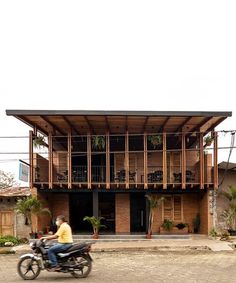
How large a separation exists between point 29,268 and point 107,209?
17.4 metres

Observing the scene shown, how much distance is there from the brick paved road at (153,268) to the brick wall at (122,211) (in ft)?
28.6

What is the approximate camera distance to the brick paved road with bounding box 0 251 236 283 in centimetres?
1267

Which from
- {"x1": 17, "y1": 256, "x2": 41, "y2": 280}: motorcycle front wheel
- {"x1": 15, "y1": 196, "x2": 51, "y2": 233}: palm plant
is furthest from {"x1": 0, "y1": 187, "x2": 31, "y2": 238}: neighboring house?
{"x1": 17, "y1": 256, "x2": 41, "y2": 280}: motorcycle front wheel

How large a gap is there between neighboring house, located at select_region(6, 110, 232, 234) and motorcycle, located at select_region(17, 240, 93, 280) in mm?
12124

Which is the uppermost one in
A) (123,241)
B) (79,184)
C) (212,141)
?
(212,141)

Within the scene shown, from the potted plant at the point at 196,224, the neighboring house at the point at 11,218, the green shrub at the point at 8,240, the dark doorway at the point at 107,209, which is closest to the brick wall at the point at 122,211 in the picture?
the dark doorway at the point at 107,209

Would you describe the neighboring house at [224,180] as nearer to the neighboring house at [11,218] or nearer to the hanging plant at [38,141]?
the hanging plant at [38,141]

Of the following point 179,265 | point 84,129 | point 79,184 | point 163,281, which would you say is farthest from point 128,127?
point 163,281

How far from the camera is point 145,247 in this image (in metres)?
22.2

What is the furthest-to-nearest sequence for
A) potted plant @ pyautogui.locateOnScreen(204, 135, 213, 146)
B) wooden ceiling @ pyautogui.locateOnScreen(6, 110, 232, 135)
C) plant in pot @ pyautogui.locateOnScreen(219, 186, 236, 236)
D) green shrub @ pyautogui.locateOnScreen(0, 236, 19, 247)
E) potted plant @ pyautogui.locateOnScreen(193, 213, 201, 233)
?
potted plant @ pyautogui.locateOnScreen(193, 213, 201, 233) < potted plant @ pyautogui.locateOnScreen(204, 135, 213, 146) < plant in pot @ pyautogui.locateOnScreen(219, 186, 236, 236) < wooden ceiling @ pyautogui.locateOnScreen(6, 110, 232, 135) < green shrub @ pyautogui.locateOnScreen(0, 236, 19, 247)

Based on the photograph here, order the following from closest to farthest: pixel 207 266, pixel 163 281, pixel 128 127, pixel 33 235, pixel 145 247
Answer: pixel 163 281
pixel 207 266
pixel 145 247
pixel 33 235
pixel 128 127

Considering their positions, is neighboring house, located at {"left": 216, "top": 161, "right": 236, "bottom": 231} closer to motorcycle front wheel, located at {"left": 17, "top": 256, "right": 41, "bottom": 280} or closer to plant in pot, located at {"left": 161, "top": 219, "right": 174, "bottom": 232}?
plant in pot, located at {"left": 161, "top": 219, "right": 174, "bottom": 232}

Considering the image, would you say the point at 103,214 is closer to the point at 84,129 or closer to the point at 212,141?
the point at 84,129

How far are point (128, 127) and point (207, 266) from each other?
1323 cm
